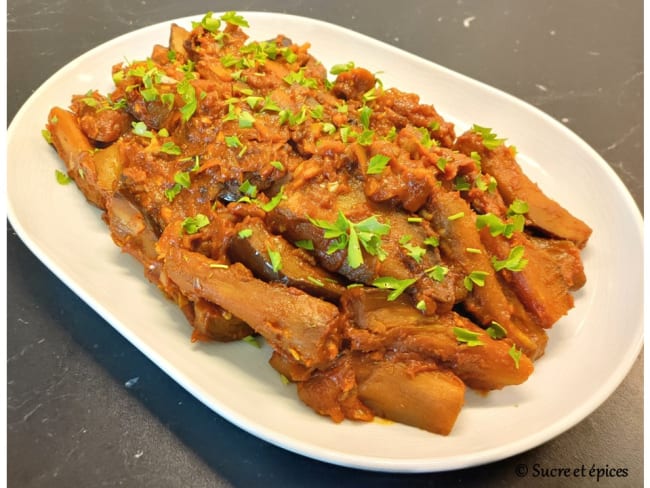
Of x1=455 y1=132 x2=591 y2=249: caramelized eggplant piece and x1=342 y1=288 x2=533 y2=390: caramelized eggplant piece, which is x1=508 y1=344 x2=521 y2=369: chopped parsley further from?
x1=455 y1=132 x2=591 y2=249: caramelized eggplant piece

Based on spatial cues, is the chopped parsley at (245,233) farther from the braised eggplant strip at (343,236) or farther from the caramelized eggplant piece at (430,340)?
the caramelized eggplant piece at (430,340)

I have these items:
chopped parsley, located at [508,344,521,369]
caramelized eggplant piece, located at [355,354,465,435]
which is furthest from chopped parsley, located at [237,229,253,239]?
chopped parsley, located at [508,344,521,369]

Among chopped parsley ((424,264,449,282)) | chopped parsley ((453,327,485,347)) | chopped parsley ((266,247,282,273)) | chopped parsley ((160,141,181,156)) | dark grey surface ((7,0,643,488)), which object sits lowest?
dark grey surface ((7,0,643,488))

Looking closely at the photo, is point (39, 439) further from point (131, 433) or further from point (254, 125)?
point (254, 125)

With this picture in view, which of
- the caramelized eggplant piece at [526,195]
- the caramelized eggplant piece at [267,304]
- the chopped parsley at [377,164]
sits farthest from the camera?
the caramelized eggplant piece at [526,195]

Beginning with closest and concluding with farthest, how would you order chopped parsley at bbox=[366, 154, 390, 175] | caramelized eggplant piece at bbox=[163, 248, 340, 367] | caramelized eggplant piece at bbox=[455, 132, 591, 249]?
caramelized eggplant piece at bbox=[163, 248, 340, 367]
chopped parsley at bbox=[366, 154, 390, 175]
caramelized eggplant piece at bbox=[455, 132, 591, 249]

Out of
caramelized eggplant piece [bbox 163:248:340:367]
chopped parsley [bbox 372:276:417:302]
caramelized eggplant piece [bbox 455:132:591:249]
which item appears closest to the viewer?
caramelized eggplant piece [bbox 163:248:340:367]

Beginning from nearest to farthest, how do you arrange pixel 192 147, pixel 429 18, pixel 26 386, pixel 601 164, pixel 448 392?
pixel 448 392
pixel 26 386
pixel 192 147
pixel 601 164
pixel 429 18

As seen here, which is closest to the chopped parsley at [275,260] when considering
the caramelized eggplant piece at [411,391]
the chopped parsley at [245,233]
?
the chopped parsley at [245,233]

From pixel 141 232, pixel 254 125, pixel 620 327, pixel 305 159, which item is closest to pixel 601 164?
pixel 620 327
